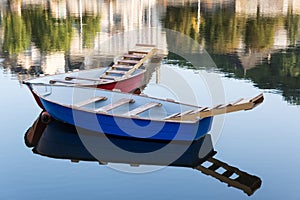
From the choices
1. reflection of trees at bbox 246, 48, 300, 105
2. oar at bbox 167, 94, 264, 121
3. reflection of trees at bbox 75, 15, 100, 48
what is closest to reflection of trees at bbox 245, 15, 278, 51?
reflection of trees at bbox 246, 48, 300, 105

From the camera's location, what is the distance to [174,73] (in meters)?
19.0

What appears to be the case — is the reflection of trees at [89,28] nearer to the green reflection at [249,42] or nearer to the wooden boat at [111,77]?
the green reflection at [249,42]

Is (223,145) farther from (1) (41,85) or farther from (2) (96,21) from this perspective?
(2) (96,21)

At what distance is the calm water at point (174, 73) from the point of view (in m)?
10.3

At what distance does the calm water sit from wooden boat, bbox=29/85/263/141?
2.76 feet

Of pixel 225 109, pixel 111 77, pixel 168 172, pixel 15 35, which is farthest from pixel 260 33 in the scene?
pixel 168 172

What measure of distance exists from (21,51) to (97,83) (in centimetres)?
821

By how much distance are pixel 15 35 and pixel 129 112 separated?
1470 cm

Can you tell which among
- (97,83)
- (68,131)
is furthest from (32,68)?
(68,131)

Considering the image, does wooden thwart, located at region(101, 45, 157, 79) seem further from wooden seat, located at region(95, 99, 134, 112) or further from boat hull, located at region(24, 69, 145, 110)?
wooden seat, located at region(95, 99, 134, 112)

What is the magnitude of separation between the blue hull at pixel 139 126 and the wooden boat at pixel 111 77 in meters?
2.00

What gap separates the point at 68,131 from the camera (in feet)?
42.9

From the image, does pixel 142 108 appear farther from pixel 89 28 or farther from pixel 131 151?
pixel 89 28

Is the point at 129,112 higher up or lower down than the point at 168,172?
higher up
